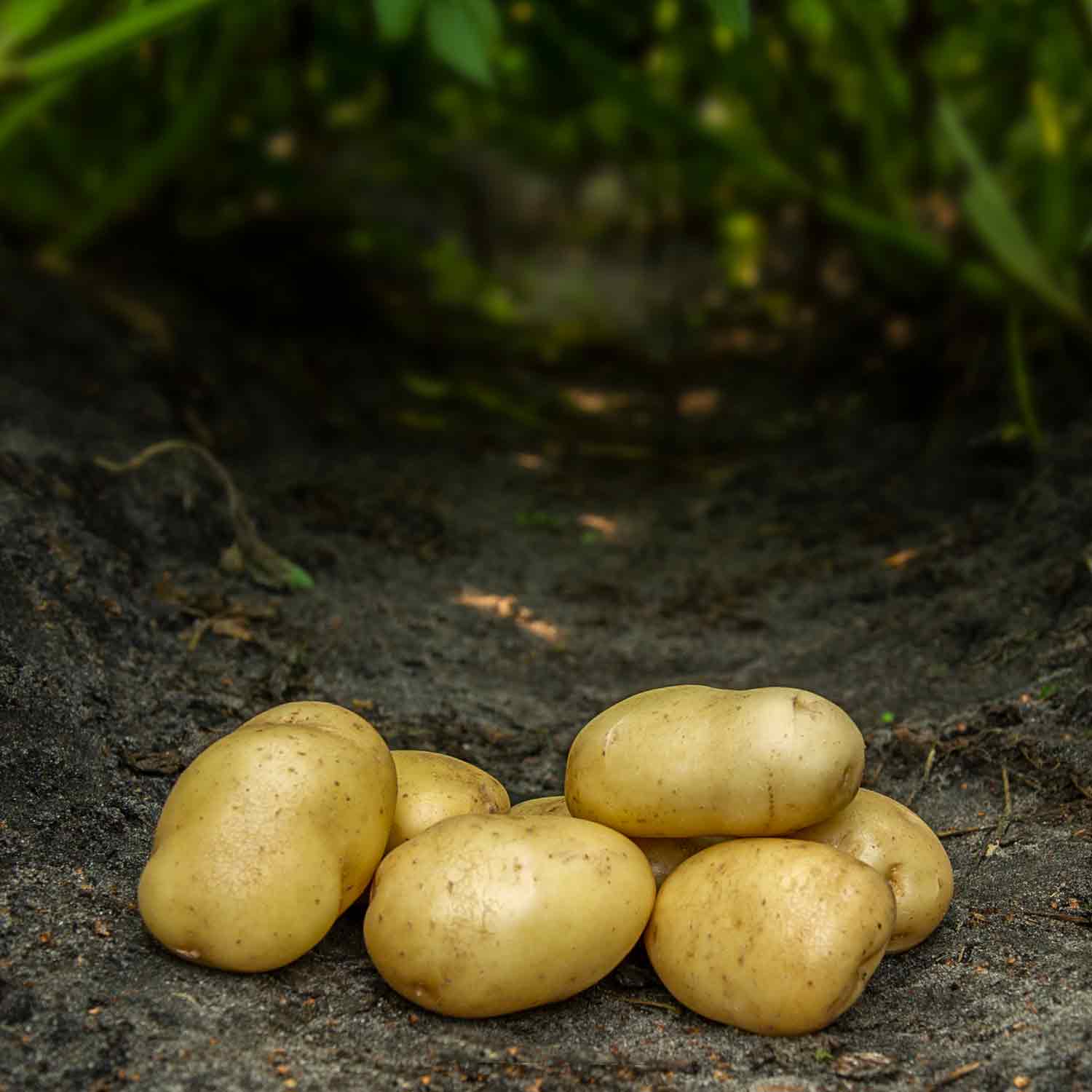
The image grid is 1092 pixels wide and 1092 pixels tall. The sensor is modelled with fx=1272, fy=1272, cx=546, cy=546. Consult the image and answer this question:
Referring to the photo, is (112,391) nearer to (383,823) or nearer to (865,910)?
(383,823)

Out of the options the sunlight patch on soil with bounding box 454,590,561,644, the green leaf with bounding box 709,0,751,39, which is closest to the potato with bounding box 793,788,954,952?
the sunlight patch on soil with bounding box 454,590,561,644

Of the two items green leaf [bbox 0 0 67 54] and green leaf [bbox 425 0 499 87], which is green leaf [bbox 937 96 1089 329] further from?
green leaf [bbox 0 0 67 54]

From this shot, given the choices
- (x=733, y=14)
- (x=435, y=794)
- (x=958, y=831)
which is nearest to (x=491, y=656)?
(x=435, y=794)

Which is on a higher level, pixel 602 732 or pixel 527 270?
pixel 527 270

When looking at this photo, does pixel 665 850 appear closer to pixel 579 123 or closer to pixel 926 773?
pixel 926 773

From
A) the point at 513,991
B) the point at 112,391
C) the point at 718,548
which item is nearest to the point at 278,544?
the point at 112,391

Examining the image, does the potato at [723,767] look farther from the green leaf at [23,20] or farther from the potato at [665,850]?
the green leaf at [23,20]
